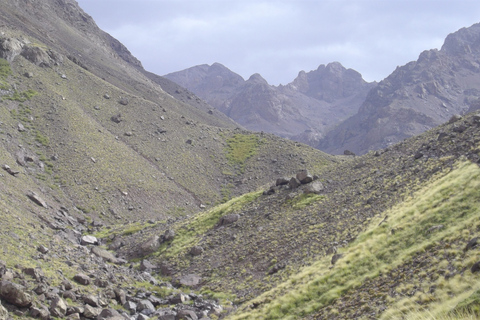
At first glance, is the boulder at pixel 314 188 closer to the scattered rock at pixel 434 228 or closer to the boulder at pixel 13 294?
the scattered rock at pixel 434 228

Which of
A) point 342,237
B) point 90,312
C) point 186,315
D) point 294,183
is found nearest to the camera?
point 90,312

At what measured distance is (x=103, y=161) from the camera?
7650 centimetres

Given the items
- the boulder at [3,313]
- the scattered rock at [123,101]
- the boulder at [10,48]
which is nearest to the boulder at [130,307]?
the boulder at [3,313]

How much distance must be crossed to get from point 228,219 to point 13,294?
29.6m

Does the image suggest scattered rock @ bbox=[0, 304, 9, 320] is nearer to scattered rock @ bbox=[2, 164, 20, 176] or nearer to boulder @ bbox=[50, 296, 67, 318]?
boulder @ bbox=[50, 296, 67, 318]

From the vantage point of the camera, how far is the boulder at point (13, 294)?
22.0 m

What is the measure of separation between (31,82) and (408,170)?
3264 inches

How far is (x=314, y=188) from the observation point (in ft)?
160

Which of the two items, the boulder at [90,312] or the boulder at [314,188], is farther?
the boulder at [314,188]

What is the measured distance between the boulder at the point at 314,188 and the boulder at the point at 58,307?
31044 mm

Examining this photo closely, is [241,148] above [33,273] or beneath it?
above

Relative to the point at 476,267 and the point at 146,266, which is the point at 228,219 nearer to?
the point at 146,266

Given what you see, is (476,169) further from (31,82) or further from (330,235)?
(31,82)

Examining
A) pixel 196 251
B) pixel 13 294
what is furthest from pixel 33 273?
pixel 196 251
